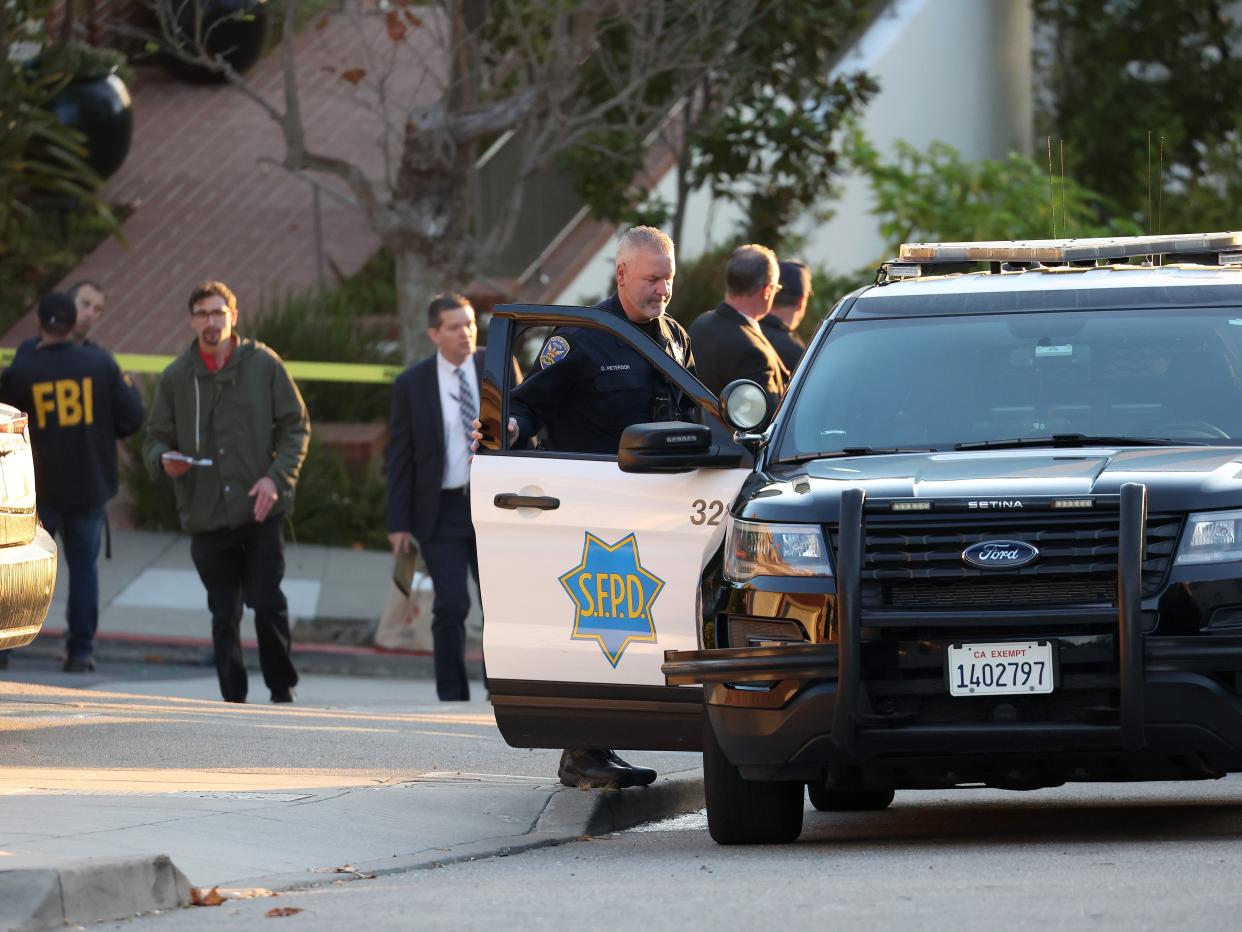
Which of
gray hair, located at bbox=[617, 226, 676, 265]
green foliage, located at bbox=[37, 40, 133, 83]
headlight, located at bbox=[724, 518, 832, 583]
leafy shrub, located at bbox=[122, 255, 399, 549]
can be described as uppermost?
green foliage, located at bbox=[37, 40, 133, 83]

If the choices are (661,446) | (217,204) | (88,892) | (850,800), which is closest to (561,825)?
(850,800)

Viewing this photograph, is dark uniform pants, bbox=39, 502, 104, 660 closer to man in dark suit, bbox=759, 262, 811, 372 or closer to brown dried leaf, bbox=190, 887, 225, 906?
man in dark suit, bbox=759, 262, 811, 372

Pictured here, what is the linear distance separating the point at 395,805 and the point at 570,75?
9536mm

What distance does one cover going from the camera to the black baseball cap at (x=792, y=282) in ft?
41.9

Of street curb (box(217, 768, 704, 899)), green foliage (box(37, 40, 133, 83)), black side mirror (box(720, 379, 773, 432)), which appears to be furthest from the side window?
green foliage (box(37, 40, 133, 83))

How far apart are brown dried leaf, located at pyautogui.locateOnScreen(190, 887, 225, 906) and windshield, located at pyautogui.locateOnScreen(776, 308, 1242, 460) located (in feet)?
7.75

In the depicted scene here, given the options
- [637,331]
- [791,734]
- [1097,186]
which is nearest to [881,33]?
[1097,186]

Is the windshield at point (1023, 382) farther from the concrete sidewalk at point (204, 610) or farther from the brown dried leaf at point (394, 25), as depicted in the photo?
the brown dried leaf at point (394, 25)

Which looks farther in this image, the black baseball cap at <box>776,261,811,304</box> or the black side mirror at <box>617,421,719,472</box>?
the black baseball cap at <box>776,261,811,304</box>

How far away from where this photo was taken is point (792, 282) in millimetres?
12773

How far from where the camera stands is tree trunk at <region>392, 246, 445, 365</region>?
17250mm

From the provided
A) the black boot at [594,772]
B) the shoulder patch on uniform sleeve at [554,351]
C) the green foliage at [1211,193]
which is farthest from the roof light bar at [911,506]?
the green foliage at [1211,193]

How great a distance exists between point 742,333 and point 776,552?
3.79 m

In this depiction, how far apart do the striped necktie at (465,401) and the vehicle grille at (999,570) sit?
5.72 m
